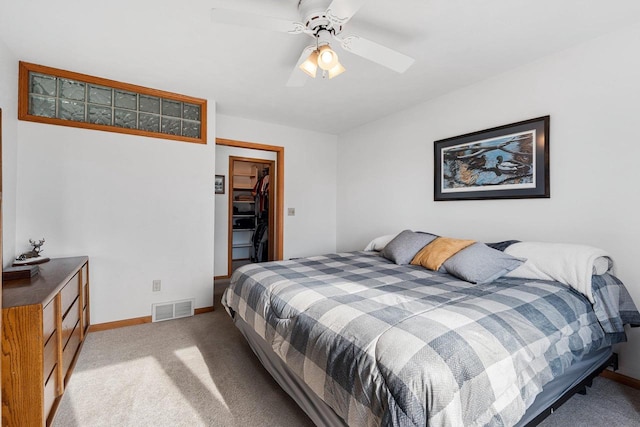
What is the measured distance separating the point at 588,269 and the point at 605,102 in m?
1.24

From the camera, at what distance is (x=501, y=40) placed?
215 centimetres

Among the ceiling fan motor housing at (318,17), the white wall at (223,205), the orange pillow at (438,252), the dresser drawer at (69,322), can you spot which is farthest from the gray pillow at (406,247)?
the white wall at (223,205)

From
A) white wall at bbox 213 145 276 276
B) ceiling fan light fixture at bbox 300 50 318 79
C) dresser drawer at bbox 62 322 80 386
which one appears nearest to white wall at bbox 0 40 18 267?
dresser drawer at bbox 62 322 80 386

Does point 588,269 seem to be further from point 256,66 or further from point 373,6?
point 256,66

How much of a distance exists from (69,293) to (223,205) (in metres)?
2.75

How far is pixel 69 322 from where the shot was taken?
6.81 ft

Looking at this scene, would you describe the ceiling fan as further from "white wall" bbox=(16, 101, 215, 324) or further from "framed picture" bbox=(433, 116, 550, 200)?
"white wall" bbox=(16, 101, 215, 324)

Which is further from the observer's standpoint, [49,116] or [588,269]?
[49,116]

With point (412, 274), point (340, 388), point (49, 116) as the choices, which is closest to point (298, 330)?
point (340, 388)

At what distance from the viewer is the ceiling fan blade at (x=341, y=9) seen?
148 centimetres

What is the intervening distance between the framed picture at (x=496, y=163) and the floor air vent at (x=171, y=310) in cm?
297


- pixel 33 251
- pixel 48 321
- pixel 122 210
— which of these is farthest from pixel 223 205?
pixel 48 321

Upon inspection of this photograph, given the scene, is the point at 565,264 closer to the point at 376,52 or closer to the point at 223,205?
the point at 376,52

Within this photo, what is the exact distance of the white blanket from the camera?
176cm
